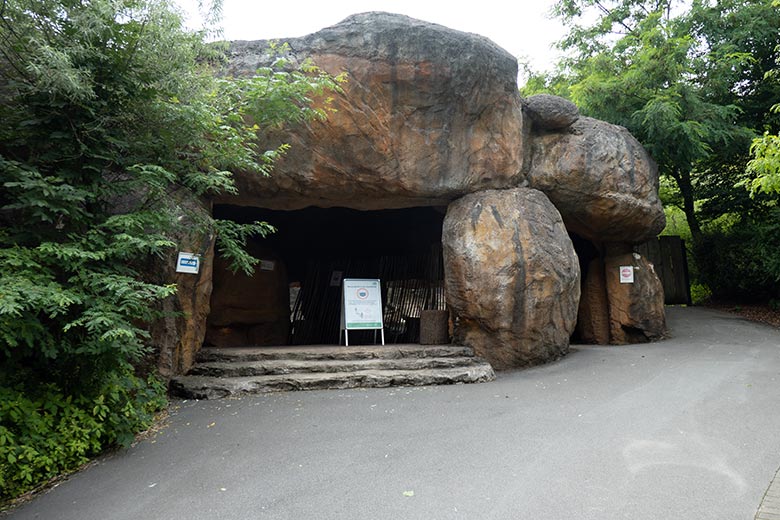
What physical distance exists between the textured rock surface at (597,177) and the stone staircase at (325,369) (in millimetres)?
Answer: 3317

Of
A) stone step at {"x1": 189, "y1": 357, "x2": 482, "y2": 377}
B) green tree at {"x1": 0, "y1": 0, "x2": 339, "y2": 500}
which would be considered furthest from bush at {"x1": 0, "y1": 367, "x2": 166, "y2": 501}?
stone step at {"x1": 189, "y1": 357, "x2": 482, "y2": 377}

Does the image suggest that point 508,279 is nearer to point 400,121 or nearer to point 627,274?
point 400,121

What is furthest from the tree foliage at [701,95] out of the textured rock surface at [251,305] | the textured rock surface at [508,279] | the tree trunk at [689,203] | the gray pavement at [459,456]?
the textured rock surface at [251,305]

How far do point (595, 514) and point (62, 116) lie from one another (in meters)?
4.75

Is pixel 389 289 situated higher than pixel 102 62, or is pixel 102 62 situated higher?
pixel 102 62

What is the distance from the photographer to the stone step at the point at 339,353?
630 cm

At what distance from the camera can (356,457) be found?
3566mm

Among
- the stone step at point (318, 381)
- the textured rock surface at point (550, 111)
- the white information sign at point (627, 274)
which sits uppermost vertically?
the textured rock surface at point (550, 111)

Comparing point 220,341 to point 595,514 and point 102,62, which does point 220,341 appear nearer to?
point 102,62

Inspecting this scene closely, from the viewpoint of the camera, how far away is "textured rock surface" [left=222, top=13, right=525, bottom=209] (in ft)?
21.6

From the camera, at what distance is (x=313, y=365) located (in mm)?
6059

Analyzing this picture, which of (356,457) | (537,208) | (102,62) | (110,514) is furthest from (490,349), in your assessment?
(102,62)

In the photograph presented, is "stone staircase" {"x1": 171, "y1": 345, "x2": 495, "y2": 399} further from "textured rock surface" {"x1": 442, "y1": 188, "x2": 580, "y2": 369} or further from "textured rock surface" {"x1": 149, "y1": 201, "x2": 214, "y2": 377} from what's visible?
"textured rock surface" {"x1": 442, "y1": 188, "x2": 580, "y2": 369}

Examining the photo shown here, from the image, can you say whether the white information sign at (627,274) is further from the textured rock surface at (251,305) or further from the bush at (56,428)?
the bush at (56,428)
